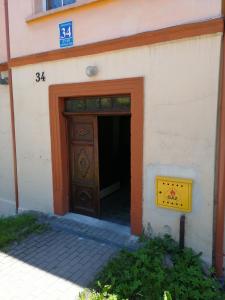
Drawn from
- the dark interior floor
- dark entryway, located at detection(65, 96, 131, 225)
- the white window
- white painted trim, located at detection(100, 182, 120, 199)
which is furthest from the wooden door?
the white window

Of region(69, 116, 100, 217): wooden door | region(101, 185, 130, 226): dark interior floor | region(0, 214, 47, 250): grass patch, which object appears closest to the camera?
region(0, 214, 47, 250): grass patch

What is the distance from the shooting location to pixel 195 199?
13.3ft

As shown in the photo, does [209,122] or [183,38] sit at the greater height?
[183,38]

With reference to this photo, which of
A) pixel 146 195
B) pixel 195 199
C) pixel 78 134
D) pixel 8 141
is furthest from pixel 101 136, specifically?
pixel 195 199

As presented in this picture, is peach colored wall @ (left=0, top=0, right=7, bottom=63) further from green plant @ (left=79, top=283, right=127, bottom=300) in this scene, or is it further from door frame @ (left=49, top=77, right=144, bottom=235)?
green plant @ (left=79, top=283, right=127, bottom=300)

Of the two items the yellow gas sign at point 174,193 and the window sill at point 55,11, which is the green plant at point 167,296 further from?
the window sill at point 55,11

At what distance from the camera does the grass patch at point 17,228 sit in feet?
16.1

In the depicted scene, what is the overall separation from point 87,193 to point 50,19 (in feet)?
11.3

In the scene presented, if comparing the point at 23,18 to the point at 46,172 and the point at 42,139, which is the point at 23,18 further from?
the point at 46,172

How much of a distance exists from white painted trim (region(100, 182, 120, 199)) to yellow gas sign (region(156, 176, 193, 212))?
2.95 meters

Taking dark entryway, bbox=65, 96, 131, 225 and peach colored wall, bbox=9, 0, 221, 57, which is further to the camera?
dark entryway, bbox=65, 96, 131, 225

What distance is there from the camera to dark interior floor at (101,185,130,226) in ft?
18.7

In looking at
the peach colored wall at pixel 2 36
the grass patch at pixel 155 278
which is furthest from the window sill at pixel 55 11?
the grass patch at pixel 155 278

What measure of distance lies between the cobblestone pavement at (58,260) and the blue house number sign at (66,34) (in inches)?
133
